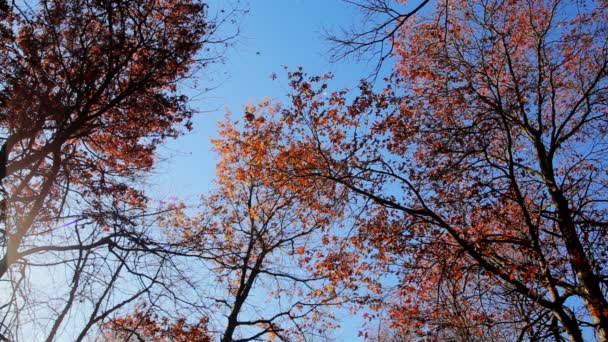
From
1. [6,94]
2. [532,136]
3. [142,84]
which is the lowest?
[6,94]

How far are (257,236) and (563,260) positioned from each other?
875cm

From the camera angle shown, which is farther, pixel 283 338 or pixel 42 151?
pixel 283 338

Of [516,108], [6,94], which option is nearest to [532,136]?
[516,108]

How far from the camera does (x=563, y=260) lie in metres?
7.75

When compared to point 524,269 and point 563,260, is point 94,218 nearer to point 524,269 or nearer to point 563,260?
point 524,269

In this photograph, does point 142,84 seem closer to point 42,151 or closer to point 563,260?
point 42,151

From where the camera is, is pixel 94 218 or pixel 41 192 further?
pixel 41 192

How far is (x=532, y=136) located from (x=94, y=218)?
8.52 m

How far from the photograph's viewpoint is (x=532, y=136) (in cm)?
891

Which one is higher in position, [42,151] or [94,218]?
[42,151]

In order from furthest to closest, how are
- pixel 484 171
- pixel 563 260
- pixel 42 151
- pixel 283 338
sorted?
pixel 283 338 → pixel 484 171 → pixel 563 260 → pixel 42 151

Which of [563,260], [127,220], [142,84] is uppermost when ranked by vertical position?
[142,84]

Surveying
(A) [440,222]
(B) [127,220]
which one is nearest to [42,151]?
(B) [127,220]

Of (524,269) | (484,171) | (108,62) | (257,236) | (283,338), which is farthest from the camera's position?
(257,236)
